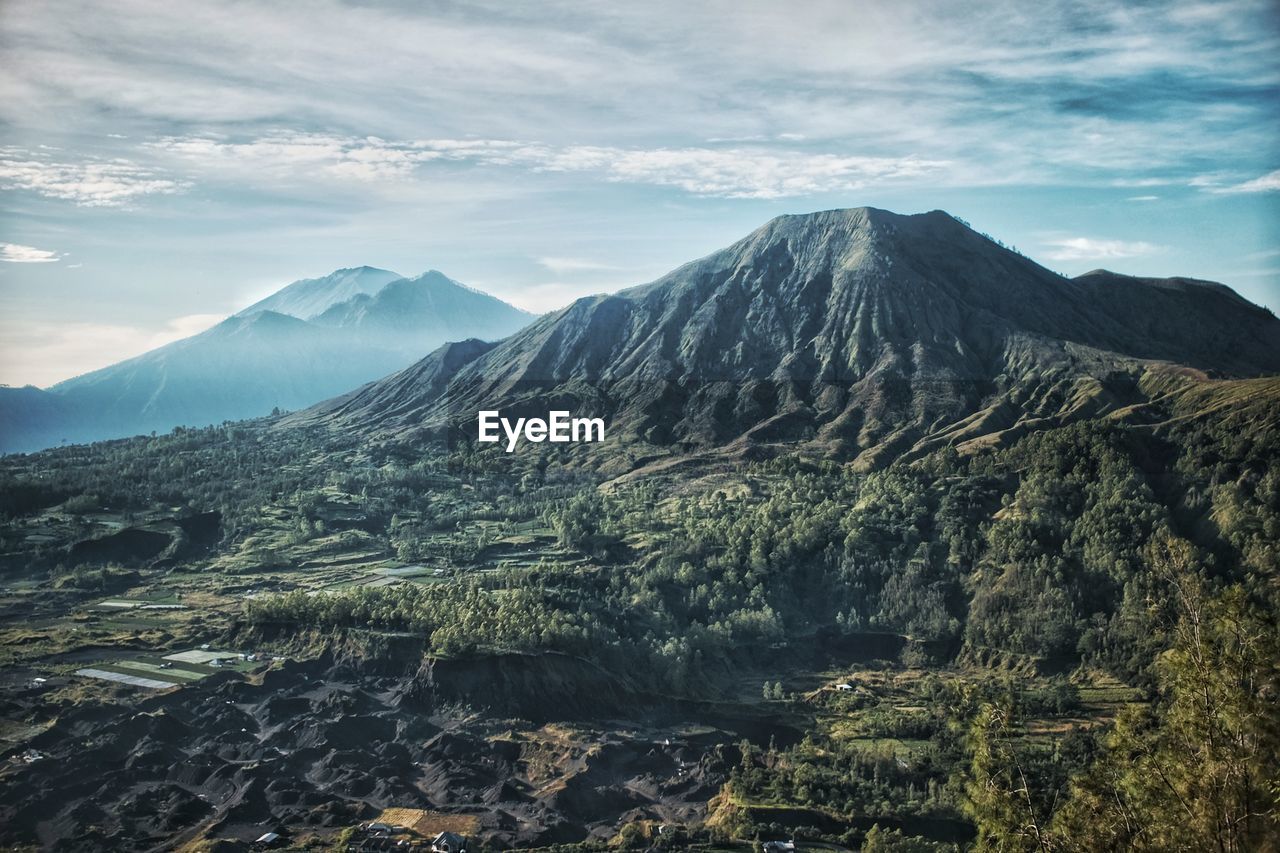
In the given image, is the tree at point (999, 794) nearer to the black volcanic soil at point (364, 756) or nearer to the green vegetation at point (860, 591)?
the green vegetation at point (860, 591)

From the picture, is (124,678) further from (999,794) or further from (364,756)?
(999,794)

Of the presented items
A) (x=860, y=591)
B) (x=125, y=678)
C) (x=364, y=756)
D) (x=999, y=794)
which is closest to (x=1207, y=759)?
(x=999, y=794)

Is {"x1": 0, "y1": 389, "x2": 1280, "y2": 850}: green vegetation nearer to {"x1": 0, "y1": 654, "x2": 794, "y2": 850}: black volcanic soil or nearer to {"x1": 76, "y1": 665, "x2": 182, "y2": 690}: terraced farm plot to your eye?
{"x1": 0, "y1": 654, "x2": 794, "y2": 850}: black volcanic soil

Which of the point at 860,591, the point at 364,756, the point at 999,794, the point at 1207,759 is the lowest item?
the point at 364,756

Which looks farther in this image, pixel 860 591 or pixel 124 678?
pixel 860 591

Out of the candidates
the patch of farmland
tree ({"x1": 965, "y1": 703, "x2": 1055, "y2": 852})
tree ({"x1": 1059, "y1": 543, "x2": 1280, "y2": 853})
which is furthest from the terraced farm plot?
tree ({"x1": 1059, "y1": 543, "x2": 1280, "y2": 853})

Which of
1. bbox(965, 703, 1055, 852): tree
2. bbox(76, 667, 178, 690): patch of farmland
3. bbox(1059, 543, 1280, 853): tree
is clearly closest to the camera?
bbox(1059, 543, 1280, 853): tree

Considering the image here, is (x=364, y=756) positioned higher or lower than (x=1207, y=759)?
lower

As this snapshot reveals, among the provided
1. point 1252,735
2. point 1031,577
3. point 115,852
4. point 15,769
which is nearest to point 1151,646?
point 1031,577

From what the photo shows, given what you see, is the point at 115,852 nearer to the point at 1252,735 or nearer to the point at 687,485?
the point at 1252,735
